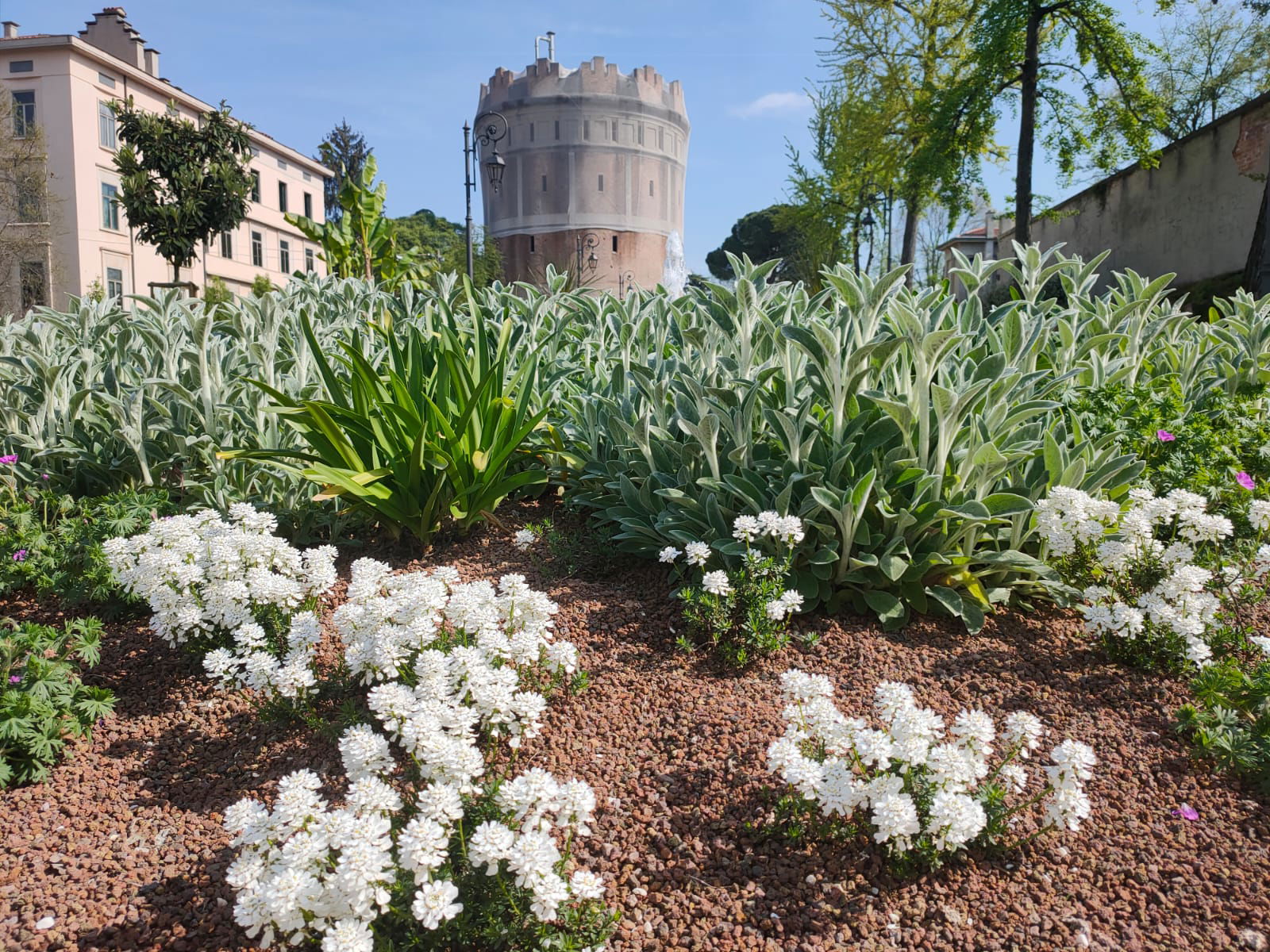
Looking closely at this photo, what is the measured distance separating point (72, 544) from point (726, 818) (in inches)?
112

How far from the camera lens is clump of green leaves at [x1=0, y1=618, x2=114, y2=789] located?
7.61 ft

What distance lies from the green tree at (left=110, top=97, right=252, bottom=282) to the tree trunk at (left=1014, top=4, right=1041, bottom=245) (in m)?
23.8

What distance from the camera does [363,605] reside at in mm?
2461

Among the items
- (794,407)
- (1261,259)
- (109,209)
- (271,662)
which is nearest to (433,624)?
(271,662)

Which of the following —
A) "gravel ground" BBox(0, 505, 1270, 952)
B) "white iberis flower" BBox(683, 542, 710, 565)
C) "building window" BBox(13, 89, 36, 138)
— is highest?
"building window" BBox(13, 89, 36, 138)

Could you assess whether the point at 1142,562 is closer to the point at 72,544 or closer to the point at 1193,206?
the point at 72,544

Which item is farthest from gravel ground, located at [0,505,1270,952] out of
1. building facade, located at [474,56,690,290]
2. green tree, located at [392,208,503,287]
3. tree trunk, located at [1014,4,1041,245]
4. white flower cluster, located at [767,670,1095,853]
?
building facade, located at [474,56,690,290]

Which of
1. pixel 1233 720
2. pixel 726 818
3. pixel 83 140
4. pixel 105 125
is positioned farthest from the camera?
pixel 105 125

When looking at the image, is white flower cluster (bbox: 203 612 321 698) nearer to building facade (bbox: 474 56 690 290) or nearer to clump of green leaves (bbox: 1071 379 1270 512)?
clump of green leaves (bbox: 1071 379 1270 512)

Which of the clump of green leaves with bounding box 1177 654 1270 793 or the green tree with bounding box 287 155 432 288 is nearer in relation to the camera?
the clump of green leaves with bounding box 1177 654 1270 793

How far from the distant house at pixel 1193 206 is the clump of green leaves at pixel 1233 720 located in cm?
1251

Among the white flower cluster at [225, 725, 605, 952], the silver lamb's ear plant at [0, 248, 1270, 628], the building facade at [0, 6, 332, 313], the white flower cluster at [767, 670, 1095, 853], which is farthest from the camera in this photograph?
the building facade at [0, 6, 332, 313]

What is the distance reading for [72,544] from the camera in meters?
3.32

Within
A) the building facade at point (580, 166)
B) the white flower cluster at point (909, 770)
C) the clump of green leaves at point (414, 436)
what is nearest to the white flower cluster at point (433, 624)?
the white flower cluster at point (909, 770)
